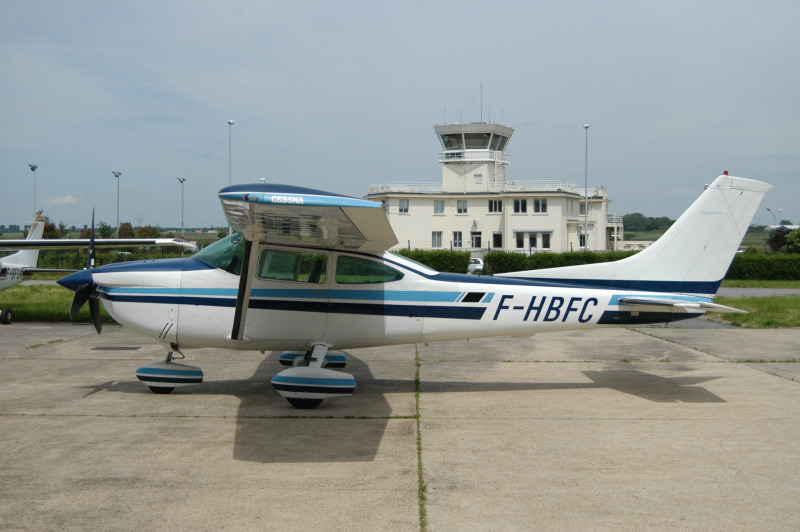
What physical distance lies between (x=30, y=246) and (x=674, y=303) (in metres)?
13.6

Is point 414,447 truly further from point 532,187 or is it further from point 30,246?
point 532,187

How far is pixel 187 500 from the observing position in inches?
191

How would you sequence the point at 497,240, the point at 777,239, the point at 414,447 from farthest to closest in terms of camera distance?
the point at 777,239 < the point at 497,240 < the point at 414,447

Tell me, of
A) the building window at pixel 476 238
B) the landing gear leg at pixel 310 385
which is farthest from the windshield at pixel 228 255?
the building window at pixel 476 238

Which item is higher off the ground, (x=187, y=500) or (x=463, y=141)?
(x=463, y=141)

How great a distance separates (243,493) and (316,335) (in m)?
3.17

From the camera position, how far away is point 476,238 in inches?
2263

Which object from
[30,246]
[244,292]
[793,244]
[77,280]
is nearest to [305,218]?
[244,292]

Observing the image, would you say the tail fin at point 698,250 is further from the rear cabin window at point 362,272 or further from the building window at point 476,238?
the building window at point 476,238

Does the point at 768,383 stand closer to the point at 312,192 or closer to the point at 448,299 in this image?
the point at 448,299

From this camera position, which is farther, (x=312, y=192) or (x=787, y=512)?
(x=312, y=192)

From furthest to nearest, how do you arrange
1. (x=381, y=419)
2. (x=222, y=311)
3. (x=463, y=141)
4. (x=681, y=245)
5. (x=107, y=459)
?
(x=463, y=141) < (x=681, y=245) < (x=222, y=311) < (x=381, y=419) < (x=107, y=459)

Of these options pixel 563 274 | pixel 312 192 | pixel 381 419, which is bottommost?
pixel 381 419

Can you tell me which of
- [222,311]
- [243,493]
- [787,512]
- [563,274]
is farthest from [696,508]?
[222,311]
